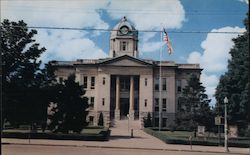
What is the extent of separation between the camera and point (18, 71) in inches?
1287

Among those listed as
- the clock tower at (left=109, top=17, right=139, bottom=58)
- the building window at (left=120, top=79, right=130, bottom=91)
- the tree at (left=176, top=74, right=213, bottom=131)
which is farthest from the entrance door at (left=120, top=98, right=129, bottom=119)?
the tree at (left=176, top=74, right=213, bottom=131)

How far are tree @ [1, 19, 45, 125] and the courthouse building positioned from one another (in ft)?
134

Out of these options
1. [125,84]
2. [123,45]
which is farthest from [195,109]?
Result: [123,45]

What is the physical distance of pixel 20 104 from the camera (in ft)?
107

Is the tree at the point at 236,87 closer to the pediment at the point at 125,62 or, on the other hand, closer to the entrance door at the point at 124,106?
the pediment at the point at 125,62

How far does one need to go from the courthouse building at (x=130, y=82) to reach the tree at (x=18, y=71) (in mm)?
40795

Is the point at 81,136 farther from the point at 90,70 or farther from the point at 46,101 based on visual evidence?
the point at 90,70

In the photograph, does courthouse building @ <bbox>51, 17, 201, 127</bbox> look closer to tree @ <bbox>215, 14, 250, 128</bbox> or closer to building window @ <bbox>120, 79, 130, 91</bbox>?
building window @ <bbox>120, 79, 130, 91</bbox>

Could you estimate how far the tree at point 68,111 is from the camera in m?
35.0

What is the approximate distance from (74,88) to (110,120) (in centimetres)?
3817

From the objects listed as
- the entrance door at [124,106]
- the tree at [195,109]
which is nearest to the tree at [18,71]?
the tree at [195,109]

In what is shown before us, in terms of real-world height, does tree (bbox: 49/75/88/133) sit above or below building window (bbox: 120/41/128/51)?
below

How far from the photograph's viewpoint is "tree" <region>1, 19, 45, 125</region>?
31125mm

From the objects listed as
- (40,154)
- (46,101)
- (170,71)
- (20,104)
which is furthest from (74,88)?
Answer: (170,71)
